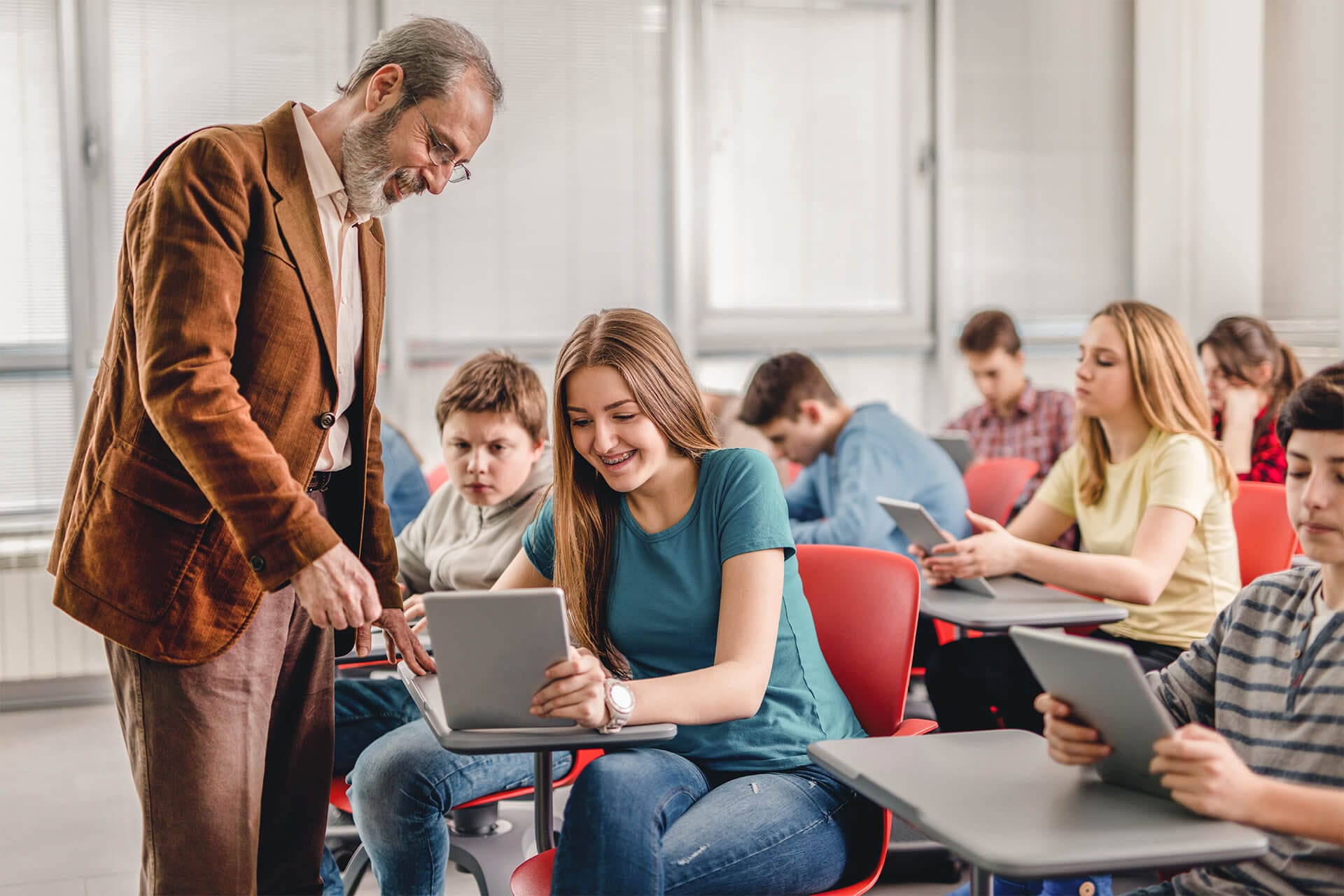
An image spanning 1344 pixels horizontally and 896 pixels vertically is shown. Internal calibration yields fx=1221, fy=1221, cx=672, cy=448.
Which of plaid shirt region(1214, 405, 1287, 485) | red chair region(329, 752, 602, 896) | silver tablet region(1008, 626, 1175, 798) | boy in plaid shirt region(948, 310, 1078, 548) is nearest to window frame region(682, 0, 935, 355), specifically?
boy in plaid shirt region(948, 310, 1078, 548)

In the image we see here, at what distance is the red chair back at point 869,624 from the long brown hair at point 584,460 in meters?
0.35

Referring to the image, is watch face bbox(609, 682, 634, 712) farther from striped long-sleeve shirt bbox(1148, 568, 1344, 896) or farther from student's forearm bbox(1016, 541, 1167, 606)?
student's forearm bbox(1016, 541, 1167, 606)

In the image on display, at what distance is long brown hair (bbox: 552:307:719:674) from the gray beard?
34 centimetres

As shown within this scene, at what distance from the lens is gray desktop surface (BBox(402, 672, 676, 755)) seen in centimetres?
150

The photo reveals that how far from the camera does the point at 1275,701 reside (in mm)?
1440

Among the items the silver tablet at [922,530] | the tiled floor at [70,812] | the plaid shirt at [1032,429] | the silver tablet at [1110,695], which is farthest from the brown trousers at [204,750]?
the plaid shirt at [1032,429]

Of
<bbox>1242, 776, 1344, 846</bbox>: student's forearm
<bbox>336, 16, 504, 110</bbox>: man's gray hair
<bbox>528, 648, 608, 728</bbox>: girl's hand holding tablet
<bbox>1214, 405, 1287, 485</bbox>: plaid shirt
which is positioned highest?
<bbox>336, 16, 504, 110</bbox>: man's gray hair

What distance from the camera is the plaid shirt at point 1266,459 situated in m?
3.45

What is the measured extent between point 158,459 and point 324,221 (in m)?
0.42

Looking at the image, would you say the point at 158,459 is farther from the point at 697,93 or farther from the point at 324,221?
the point at 697,93

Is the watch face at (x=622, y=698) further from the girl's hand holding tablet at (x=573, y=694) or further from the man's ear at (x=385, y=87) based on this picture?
the man's ear at (x=385, y=87)

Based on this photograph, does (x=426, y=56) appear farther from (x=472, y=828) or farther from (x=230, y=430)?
(x=472, y=828)

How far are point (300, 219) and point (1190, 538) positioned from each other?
6.22ft

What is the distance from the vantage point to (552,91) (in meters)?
4.95
